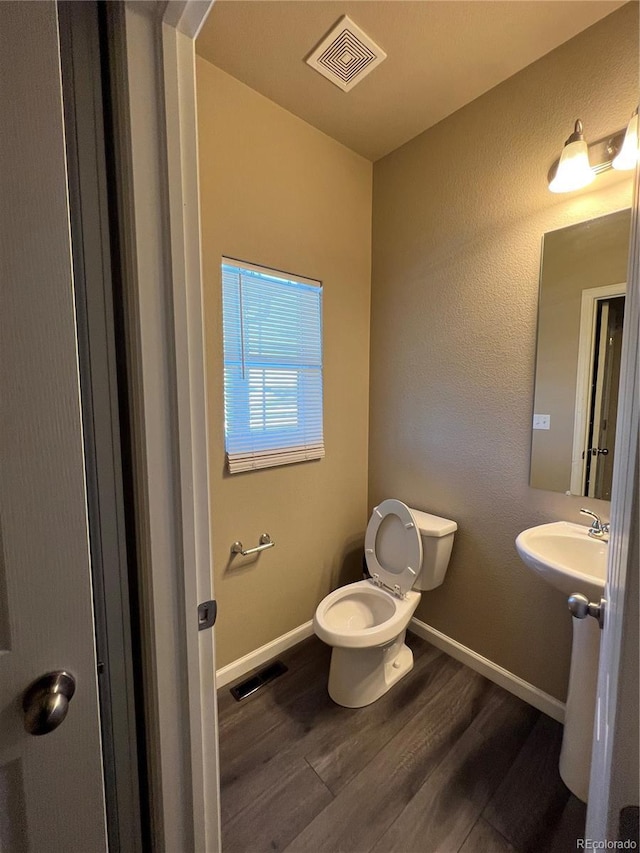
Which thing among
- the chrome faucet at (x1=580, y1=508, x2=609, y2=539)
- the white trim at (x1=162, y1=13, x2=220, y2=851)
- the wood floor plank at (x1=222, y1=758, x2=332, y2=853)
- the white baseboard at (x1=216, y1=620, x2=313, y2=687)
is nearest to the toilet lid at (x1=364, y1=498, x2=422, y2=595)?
the white baseboard at (x1=216, y1=620, x2=313, y2=687)

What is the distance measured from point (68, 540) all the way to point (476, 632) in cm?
189

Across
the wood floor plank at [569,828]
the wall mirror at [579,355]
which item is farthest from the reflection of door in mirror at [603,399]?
A: the wood floor plank at [569,828]

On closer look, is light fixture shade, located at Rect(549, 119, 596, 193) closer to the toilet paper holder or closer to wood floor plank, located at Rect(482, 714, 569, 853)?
the toilet paper holder

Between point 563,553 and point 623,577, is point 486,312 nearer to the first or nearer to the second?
point 563,553

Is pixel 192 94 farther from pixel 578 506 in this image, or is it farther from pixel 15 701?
pixel 578 506

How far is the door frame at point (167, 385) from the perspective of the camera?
0.61 m

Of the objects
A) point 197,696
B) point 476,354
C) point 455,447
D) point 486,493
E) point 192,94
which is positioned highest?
point 192,94

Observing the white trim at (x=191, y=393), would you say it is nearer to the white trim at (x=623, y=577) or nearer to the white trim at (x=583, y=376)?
the white trim at (x=623, y=577)

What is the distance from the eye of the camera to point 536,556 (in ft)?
3.90

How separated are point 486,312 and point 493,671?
5.61 ft

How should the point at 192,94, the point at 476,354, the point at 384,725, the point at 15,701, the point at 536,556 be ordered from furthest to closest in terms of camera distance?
the point at 476,354 → the point at 384,725 → the point at 536,556 → the point at 192,94 → the point at 15,701

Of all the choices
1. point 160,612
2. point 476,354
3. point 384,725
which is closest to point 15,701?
point 160,612

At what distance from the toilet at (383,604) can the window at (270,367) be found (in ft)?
1.90

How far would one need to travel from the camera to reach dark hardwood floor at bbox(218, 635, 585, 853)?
1101mm
